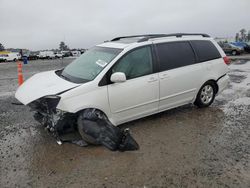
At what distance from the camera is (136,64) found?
4.59 metres

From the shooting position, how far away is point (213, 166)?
3.36m

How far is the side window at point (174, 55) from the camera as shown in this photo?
16.2 feet

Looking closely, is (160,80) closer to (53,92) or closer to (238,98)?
(53,92)

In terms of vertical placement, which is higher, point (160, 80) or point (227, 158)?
point (160, 80)

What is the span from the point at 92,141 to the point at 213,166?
193cm

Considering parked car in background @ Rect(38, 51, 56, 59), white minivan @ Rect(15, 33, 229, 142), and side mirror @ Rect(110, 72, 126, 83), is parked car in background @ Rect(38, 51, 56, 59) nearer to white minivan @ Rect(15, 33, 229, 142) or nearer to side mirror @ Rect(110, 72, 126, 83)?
white minivan @ Rect(15, 33, 229, 142)

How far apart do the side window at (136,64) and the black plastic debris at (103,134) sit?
38.9 inches

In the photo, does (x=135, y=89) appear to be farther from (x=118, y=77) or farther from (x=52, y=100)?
(x=52, y=100)

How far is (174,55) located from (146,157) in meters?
2.51

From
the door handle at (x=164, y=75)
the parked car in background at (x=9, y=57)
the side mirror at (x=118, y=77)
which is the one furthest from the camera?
the parked car in background at (x=9, y=57)

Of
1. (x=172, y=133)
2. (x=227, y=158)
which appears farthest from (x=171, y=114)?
(x=227, y=158)

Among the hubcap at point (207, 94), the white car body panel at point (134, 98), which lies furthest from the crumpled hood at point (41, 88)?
the hubcap at point (207, 94)

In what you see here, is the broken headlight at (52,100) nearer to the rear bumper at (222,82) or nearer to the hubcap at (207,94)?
the hubcap at (207,94)

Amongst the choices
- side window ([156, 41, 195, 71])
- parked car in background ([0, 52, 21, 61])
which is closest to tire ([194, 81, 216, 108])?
side window ([156, 41, 195, 71])
